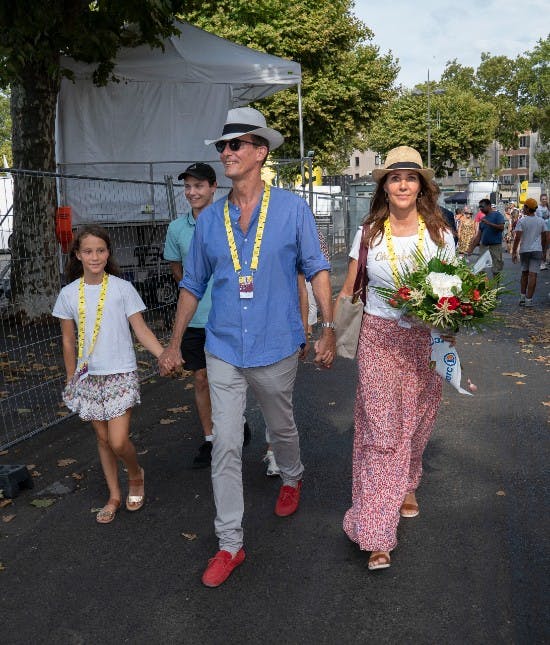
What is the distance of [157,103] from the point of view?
48.3 ft

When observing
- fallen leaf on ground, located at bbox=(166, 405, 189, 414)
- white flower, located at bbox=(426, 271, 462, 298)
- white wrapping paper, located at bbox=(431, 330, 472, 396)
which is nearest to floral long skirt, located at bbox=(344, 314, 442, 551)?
white wrapping paper, located at bbox=(431, 330, 472, 396)

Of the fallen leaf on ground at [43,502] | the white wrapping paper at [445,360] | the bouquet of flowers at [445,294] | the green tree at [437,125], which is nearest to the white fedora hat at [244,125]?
the bouquet of flowers at [445,294]

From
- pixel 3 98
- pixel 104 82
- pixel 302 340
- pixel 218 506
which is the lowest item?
pixel 218 506

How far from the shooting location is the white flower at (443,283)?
3.66m

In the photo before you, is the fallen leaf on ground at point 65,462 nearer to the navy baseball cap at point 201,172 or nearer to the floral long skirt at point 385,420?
the navy baseball cap at point 201,172

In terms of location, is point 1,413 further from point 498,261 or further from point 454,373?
point 498,261

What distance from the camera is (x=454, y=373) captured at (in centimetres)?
392

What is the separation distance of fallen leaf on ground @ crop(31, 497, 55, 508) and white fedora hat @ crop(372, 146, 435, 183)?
287cm

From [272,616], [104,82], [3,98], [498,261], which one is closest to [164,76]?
[104,82]

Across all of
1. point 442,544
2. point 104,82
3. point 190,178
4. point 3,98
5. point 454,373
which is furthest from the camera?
point 3,98

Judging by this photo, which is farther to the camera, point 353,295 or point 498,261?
point 498,261

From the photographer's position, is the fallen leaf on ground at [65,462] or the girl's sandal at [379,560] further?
the fallen leaf on ground at [65,462]

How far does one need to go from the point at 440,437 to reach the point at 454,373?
2.38 m

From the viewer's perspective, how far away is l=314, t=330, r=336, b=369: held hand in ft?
13.5
